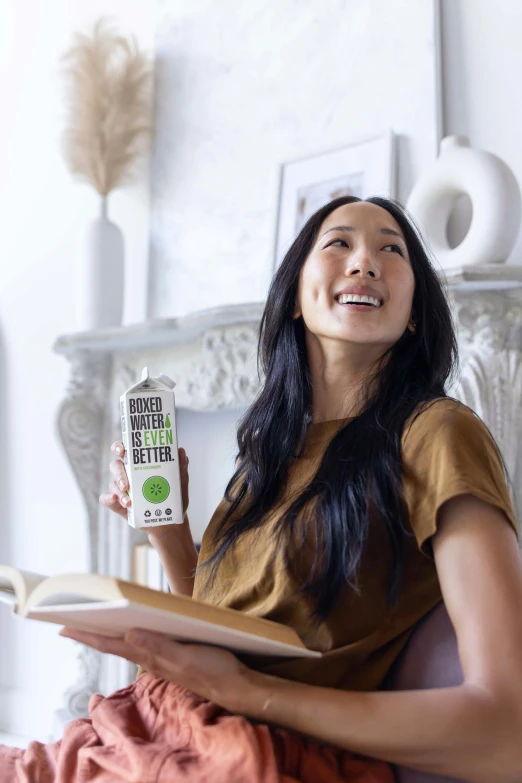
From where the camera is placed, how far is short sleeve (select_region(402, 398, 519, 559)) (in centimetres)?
83

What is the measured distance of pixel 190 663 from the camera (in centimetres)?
80

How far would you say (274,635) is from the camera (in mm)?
766

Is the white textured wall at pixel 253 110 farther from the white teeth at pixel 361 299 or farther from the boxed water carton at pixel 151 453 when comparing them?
the boxed water carton at pixel 151 453

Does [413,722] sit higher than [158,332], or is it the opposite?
[158,332]

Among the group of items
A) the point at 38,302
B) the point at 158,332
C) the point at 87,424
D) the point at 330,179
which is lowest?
the point at 87,424

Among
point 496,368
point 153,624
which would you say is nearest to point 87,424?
point 496,368

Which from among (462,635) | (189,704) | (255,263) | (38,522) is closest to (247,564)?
(189,704)

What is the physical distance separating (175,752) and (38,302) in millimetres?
2296

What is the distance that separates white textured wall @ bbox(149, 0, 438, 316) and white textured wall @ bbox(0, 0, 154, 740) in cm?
15

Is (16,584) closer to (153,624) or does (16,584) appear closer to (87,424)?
(153,624)

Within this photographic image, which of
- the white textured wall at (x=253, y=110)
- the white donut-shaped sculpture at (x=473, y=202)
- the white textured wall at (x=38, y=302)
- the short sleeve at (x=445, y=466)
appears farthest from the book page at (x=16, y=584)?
the white textured wall at (x=38, y=302)

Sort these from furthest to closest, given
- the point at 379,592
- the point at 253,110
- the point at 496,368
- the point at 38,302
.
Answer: the point at 38,302 < the point at 253,110 < the point at 496,368 < the point at 379,592

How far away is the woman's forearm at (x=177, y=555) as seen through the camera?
120cm

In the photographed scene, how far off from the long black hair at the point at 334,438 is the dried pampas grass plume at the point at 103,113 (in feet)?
4.95
